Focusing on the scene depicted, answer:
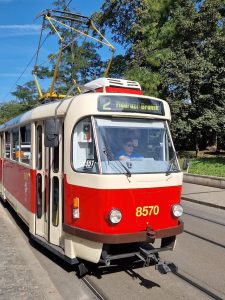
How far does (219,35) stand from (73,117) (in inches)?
820

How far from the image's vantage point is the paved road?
529 centimetres

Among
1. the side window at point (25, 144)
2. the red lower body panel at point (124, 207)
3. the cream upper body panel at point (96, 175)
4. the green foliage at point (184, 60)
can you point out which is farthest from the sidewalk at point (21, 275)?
the green foliage at point (184, 60)

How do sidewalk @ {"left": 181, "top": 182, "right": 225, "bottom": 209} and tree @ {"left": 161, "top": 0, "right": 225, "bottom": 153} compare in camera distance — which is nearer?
sidewalk @ {"left": 181, "top": 182, "right": 225, "bottom": 209}

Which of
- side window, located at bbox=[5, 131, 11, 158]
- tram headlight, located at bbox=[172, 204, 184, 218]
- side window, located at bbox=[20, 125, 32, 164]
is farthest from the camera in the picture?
side window, located at bbox=[5, 131, 11, 158]

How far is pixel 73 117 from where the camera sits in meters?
6.14

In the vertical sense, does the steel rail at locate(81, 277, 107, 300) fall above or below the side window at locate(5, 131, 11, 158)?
below

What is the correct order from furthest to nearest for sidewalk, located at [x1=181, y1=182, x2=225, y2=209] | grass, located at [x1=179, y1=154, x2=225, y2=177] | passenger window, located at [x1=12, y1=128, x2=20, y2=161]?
grass, located at [x1=179, y1=154, x2=225, y2=177]
sidewalk, located at [x1=181, y1=182, x2=225, y2=209]
passenger window, located at [x1=12, y1=128, x2=20, y2=161]

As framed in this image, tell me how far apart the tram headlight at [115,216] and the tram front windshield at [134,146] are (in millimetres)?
519

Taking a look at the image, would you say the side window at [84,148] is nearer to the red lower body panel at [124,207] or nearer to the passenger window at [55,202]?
the red lower body panel at [124,207]

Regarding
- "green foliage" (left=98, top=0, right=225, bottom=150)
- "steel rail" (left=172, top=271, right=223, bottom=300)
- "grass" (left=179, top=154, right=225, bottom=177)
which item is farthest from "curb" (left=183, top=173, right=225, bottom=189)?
"steel rail" (left=172, top=271, right=223, bottom=300)

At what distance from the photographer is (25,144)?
28.6 ft

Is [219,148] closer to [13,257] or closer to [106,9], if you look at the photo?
[106,9]

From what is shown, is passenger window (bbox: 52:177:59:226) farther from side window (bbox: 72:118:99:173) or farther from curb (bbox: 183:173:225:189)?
curb (bbox: 183:173:225:189)

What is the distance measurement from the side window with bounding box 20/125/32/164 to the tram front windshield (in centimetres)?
247
